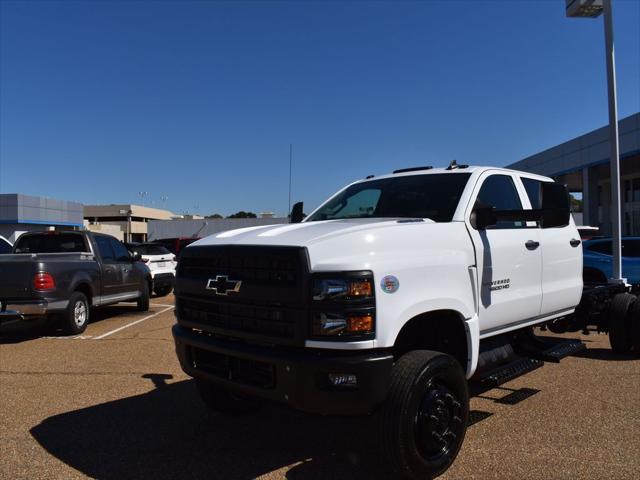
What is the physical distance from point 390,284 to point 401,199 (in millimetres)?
1640

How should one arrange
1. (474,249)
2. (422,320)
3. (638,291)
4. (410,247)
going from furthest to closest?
(638,291) → (474,249) → (422,320) → (410,247)

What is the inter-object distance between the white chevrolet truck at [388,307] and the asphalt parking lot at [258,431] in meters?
0.39

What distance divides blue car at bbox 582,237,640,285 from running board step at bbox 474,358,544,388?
27.2ft

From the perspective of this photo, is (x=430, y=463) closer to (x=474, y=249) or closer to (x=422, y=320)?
(x=422, y=320)

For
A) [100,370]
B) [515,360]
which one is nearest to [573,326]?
[515,360]

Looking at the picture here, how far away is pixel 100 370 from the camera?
6410 mm

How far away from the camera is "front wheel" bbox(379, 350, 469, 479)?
314cm

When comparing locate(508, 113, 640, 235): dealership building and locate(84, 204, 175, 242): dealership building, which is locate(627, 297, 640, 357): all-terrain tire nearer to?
locate(508, 113, 640, 235): dealership building

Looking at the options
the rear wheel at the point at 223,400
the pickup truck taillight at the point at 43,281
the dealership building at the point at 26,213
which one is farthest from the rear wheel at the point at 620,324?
the dealership building at the point at 26,213

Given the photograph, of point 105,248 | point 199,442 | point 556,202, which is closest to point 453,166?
point 556,202

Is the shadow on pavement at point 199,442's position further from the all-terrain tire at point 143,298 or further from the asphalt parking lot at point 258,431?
the all-terrain tire at point 143,298

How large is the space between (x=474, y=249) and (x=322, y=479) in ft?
6.32

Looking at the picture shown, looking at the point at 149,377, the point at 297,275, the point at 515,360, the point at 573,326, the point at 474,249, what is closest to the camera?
the point at 297,275

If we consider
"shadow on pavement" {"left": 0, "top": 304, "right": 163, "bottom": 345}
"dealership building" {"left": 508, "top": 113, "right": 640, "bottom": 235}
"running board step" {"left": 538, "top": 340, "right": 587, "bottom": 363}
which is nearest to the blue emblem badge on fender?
"running board step" {"left": 538, "top": 340, "right": 587, "bottom": 363}
